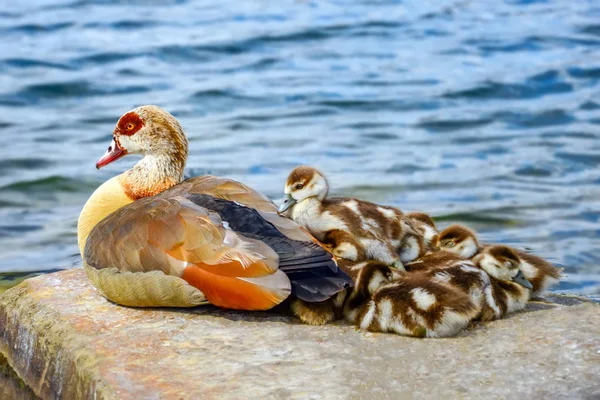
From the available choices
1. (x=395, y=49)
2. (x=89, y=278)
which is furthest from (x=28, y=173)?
(x=395, y=49)

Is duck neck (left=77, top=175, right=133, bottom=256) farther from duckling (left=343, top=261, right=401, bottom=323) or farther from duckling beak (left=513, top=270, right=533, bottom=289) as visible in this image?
duckling beak (left=513, top=270, right=533, bottom=289)

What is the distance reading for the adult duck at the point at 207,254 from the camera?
470 centimetres

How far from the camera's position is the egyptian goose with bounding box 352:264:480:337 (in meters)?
4.57

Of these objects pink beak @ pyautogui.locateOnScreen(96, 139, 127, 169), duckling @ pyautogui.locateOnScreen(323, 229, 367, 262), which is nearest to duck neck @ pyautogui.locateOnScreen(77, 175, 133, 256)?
pink beak @ pyautogui.locateOnScreen(96, 139, 127, 169)

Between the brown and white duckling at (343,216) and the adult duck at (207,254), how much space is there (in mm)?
484

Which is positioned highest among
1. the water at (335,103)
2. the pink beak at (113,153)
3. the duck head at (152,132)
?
the duck head at (152,132)

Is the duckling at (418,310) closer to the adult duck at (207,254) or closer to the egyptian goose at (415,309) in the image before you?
the egyptian goose at (415,309)

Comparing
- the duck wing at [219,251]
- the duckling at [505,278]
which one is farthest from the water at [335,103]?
the duck wing at [219,251]

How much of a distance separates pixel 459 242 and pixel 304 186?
928 millimetres

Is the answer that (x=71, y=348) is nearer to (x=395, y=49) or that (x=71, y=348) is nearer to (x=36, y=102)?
(x=36, y=102)

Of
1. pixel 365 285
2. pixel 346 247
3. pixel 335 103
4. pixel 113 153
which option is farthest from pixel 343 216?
pixel 335 103

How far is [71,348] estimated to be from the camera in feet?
14.9

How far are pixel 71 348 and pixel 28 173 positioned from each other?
6.06 metres

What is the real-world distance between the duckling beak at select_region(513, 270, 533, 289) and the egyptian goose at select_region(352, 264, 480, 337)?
1.62 ft
